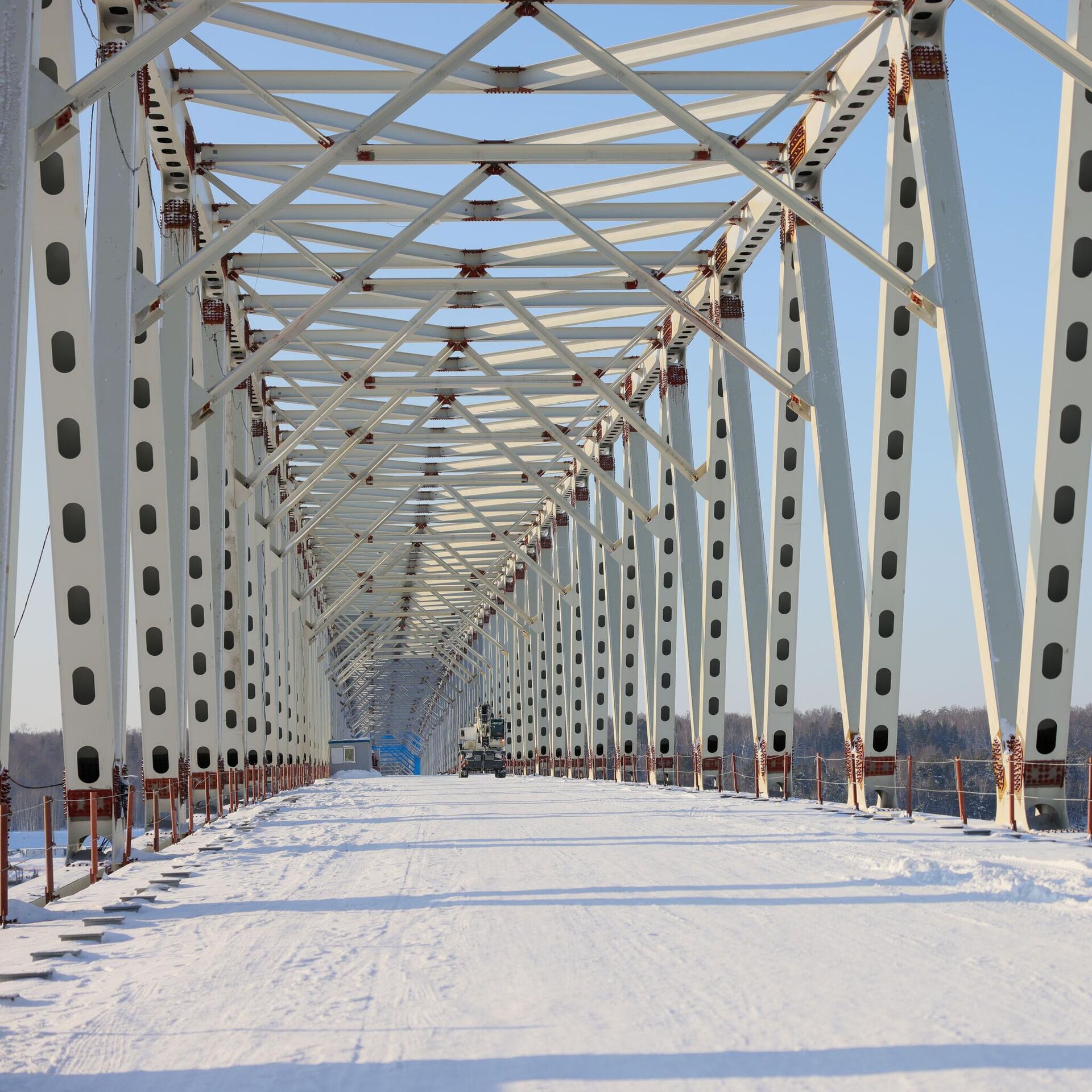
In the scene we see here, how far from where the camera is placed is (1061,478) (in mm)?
15312

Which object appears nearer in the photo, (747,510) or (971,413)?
(971,413)

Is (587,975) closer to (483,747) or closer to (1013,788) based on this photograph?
(1013,788)

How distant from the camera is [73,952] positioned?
870 cm

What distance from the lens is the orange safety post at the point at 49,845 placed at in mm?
11562

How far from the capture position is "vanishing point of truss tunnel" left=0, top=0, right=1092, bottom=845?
14.8 m

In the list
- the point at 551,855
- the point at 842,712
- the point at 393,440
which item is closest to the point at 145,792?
the point at 551,855

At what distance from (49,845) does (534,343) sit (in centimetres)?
2761

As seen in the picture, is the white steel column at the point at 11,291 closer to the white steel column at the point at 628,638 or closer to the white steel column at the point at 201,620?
the white steel column at the point at 201,620

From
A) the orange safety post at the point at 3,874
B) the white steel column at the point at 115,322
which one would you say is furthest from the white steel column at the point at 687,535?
the orange safety post at the point at 3,874

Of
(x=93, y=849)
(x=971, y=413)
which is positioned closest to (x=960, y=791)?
(x=971, y=413)

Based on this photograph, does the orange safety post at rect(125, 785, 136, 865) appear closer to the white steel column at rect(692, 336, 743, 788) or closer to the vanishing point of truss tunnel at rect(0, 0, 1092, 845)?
the vanishing point of truss tunnel at rect(0, 0, 1092, 845)

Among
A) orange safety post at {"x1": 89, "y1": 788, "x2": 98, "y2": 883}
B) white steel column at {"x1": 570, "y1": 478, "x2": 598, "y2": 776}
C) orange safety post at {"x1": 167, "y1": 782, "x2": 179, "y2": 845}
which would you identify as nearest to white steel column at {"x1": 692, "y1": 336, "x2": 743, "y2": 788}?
orange safety post at {"x1": 167, "y1": 782, "x2": 179, "y2": 845}

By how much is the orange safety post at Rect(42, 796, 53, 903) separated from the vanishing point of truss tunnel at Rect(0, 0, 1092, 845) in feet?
2.19

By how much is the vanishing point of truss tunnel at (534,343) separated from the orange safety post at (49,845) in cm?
67
